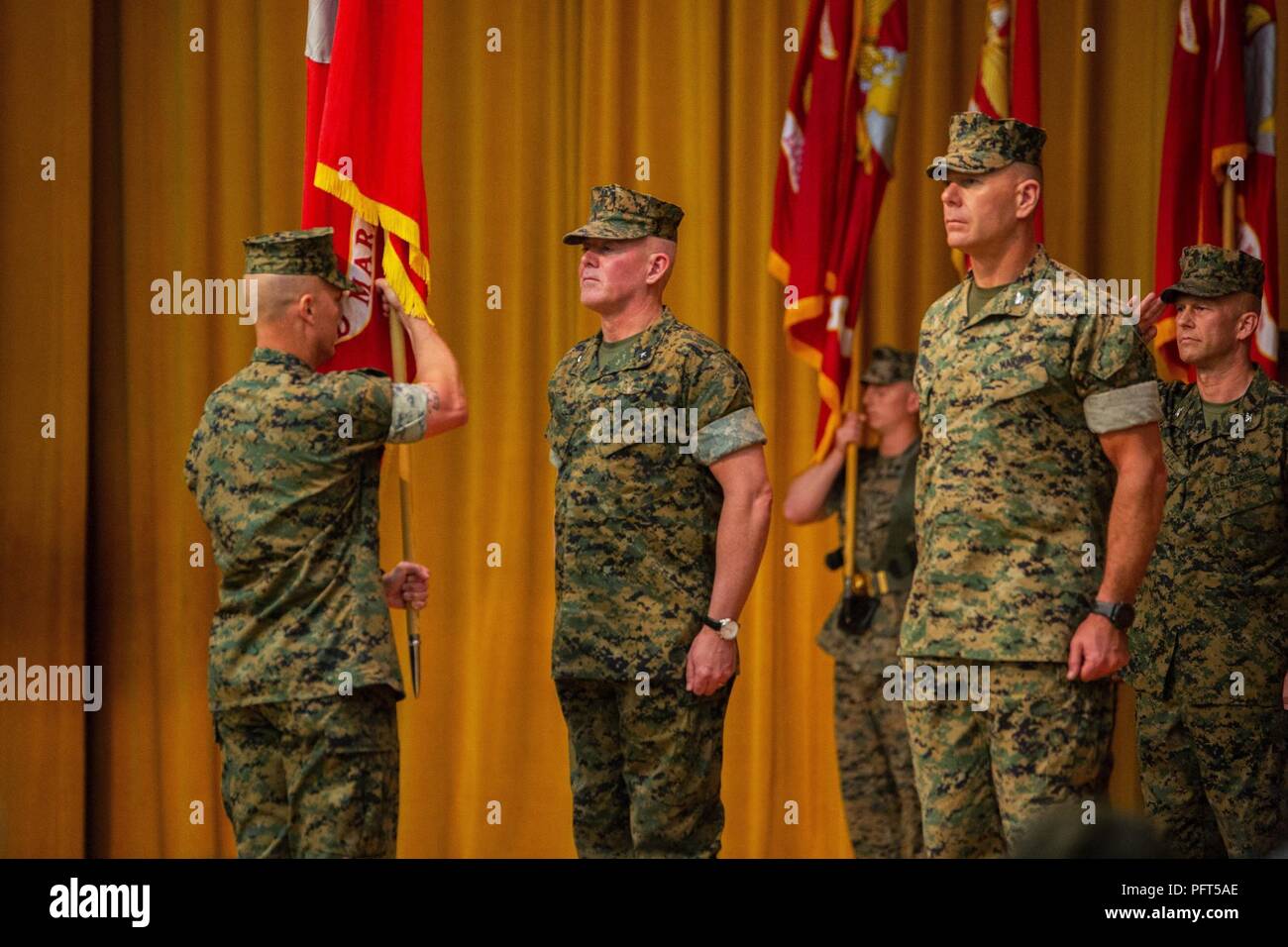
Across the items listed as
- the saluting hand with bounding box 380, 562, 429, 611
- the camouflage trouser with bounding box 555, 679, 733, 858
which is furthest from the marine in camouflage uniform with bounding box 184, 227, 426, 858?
the camouflage trouser with bounding box 555, 679, 733, 858

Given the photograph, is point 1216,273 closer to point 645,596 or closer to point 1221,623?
point 1221,623

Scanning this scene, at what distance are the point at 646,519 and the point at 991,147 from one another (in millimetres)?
1115

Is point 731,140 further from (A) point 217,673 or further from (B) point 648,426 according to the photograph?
(A) point 217,673

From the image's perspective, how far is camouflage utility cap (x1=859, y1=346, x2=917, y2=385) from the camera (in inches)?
206

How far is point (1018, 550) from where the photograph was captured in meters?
3.41

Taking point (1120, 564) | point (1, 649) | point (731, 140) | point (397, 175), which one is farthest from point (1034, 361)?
point (1, 649)

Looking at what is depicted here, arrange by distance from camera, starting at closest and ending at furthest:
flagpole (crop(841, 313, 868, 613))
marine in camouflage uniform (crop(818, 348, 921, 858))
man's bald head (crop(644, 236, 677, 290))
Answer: man's bald head (crop(644, 236, 677, 290)) < flagpole (crop(841, 313, 868, 613)) < marine in camouflage uniform (crop(818, 348, 921, 858))

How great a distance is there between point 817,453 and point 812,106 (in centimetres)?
104

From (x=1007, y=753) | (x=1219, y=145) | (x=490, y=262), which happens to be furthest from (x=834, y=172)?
(x=1007, y=753)

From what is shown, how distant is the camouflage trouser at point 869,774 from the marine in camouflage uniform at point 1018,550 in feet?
5.22

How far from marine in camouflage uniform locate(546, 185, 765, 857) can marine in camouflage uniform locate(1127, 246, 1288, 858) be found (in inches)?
51.4

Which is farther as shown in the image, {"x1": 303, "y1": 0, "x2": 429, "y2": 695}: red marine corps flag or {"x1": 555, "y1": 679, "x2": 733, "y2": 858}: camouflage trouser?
{"x1": 303, "y1": 0, "x2": 429, "y2": 695}: red marine corps flag

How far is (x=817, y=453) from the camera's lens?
16.3 feet

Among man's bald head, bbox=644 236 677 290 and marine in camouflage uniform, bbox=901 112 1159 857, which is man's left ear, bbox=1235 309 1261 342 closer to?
marine in camouflage uniform, bbox=901 112 1159 857
